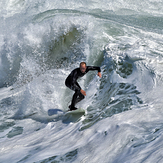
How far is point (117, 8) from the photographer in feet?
38.5

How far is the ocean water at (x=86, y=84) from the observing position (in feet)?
11.0

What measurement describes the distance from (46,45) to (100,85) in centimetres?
356

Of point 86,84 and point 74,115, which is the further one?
point 86,84

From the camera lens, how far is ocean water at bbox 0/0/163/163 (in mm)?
3355

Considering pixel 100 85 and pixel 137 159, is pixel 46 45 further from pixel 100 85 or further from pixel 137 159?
pixel 137 159

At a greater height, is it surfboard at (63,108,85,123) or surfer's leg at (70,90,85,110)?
surfer's leg at (70,90,85,110)

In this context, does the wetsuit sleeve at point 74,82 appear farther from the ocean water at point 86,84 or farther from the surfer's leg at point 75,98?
the ocean water at point 86,84

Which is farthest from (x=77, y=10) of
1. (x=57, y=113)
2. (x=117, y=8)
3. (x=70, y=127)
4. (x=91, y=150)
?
(x=91, y=150)

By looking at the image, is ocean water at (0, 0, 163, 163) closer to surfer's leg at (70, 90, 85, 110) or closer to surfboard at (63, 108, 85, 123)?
surfboard at (63, 108, 85, 123)

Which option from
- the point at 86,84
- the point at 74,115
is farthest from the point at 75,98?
the point at 86,84

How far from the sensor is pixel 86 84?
6406 millimetres

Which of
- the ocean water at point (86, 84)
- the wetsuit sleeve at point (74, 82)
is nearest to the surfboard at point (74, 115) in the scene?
the ocean water at point (86, 84)

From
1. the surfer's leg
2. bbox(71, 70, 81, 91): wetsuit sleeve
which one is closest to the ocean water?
the surfer's leg

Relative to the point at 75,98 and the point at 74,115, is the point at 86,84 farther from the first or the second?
the point at 74,115
